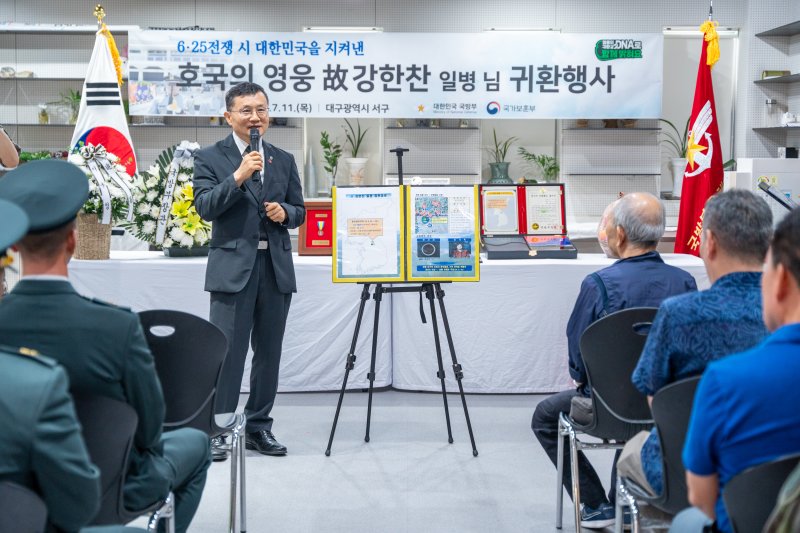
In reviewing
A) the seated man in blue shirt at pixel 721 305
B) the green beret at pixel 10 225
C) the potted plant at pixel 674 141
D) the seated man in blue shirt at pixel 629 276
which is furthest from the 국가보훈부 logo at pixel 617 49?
the green beret at pixel 10 225

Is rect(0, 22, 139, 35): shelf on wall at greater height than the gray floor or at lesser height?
greater

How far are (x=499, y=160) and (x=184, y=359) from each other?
560 cm

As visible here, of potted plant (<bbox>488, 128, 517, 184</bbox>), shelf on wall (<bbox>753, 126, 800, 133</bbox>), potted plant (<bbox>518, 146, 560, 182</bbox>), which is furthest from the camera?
potted plant (<bbox>518, 146, 560, 182</bbox>)

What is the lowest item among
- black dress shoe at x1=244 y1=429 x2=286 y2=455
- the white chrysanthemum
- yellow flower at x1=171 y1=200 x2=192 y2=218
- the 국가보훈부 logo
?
black dress shoe at x1=244 y1=429 x2=286 y2=455

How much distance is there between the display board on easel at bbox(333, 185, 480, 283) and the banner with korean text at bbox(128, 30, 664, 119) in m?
3.13

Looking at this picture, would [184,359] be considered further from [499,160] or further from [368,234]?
[499,160]

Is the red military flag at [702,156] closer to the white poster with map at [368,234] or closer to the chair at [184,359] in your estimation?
the white poster with map at [368,234]

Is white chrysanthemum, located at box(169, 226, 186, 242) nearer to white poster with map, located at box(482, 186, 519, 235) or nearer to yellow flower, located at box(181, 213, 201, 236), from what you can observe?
yellow flower, located at box(181, 213, 201, 236)

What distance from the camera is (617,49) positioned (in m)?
6.93

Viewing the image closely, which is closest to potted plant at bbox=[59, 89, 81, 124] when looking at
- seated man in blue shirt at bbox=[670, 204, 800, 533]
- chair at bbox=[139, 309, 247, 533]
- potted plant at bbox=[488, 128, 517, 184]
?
potted plant at bbox=[488, 128, 517, 184]

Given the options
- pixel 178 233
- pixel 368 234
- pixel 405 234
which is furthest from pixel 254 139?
pixel 178 233

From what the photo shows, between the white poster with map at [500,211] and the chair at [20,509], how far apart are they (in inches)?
147

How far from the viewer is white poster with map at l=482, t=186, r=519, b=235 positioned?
498 centimetres

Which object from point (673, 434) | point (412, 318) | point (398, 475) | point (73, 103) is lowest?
→ point (398, 475)
